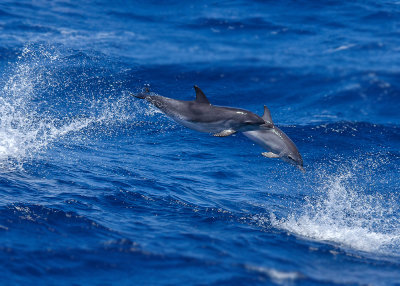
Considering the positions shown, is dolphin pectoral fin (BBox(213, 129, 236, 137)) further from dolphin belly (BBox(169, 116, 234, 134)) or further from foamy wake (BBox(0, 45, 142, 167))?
foamy wake (BBox(0, 45, 142, 167))

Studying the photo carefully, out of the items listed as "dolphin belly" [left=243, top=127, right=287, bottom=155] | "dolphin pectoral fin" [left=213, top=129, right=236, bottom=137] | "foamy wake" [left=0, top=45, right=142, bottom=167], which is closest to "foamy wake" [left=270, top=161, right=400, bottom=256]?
"dolphin belly" [left=243, top=127, right=287, bottom=155]

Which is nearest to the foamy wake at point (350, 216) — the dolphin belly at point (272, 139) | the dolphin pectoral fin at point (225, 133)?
the dolphin belly at point (272, 139)

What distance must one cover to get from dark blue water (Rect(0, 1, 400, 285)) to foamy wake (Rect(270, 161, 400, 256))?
5 centimetres

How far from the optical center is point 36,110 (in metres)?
16.8

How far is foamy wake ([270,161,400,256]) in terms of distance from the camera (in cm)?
1006

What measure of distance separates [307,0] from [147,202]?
21588mm

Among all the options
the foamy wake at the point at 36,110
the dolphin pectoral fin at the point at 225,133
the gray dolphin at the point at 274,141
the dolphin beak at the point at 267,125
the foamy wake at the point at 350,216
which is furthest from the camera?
the foamy wake at the point at 36,110

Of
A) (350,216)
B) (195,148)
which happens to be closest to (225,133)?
(350,216)

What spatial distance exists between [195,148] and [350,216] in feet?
17.8

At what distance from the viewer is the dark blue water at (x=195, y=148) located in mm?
8453

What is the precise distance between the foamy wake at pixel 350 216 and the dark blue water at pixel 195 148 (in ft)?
0.17

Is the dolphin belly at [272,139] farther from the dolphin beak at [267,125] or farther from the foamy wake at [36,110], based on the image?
the foamy wake at [36,110]

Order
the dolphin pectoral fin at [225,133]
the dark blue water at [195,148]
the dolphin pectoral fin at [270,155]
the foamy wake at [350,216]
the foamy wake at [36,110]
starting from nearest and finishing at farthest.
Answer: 1. the dark blue water at [195,148]
2. the foamy wake at [350,216]
3. the dolphin pectoral fin at [225,133]
4. the dolphin pectoral fin at [270,155]
5. the foamy wake at [36,110]

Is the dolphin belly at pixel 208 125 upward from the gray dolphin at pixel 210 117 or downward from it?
downward
